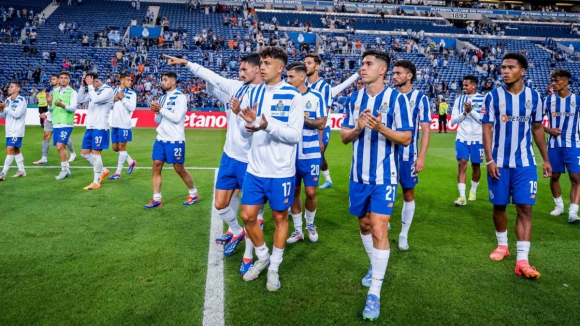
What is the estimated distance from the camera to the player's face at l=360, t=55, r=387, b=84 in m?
3.77

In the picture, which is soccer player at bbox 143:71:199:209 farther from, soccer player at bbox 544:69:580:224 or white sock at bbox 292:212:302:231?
soccer player at bbox 544:69:580:224

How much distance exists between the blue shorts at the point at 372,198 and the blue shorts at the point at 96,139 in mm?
6507

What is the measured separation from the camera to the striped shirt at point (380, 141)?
377cm

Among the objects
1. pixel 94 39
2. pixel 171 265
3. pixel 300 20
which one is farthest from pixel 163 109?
pixel 300 20

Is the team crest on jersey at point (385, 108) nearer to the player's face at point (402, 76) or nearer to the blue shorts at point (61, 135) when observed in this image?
the player's face at point (402, 76)

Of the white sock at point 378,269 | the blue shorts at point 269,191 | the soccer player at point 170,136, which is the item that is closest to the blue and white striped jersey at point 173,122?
the soccer player at point 170,136

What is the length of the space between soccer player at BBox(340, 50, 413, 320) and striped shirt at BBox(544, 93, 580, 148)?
13.3 feet

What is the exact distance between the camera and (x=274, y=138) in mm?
3785

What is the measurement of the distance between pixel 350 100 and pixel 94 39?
114 ft

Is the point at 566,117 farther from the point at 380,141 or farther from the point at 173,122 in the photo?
the point at 173,122

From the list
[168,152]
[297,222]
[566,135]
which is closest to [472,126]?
[566,135]

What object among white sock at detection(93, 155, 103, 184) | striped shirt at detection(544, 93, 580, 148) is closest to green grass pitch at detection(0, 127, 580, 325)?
white sock at detection(93, 155, 103, 184)

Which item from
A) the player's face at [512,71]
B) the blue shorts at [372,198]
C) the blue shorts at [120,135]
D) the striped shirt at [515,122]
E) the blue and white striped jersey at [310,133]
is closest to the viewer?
the blue shorts at [372,198]

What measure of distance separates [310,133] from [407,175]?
132 cm
